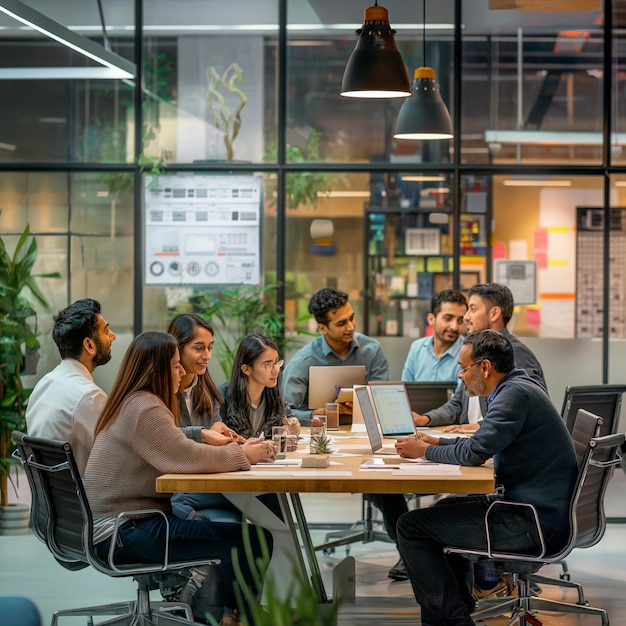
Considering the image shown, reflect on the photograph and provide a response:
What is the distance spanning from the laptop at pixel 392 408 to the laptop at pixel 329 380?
90 centimetres

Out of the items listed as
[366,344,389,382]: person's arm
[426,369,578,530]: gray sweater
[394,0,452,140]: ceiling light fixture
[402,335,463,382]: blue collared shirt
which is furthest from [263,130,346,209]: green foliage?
[426,369,578,530]: gray sweater

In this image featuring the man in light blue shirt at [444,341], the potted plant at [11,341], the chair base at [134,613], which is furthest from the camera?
the potted plant at [11,341]

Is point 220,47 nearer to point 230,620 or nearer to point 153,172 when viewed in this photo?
point 153,172

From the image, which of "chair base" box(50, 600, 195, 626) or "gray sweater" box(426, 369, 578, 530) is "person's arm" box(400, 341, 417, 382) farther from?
"chair base" box(50, 600, 195, 626)

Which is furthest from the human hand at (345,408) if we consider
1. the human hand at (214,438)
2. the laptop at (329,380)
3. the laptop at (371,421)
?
the human hand at (214,438)

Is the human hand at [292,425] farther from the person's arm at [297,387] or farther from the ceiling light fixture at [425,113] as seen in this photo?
the ceiling light fixture at [425,113]

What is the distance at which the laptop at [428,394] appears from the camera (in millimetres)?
6715

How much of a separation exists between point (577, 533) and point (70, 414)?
2244 millimetres

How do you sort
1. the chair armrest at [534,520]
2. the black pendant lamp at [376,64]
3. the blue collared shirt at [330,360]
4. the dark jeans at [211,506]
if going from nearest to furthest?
the chair armrest at [534,520], the dark jeans at [211,506], the black pendant lamp at [376,64], the blue collared shirt at [330,360]

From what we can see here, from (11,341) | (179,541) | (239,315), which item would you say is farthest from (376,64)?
(239,315)

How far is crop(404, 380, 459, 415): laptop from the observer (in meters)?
6.71

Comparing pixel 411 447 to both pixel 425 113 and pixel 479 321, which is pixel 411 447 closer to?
pixel 479 321

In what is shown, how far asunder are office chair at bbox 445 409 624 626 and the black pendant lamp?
1879 mm

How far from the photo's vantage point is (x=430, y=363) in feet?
24.1
